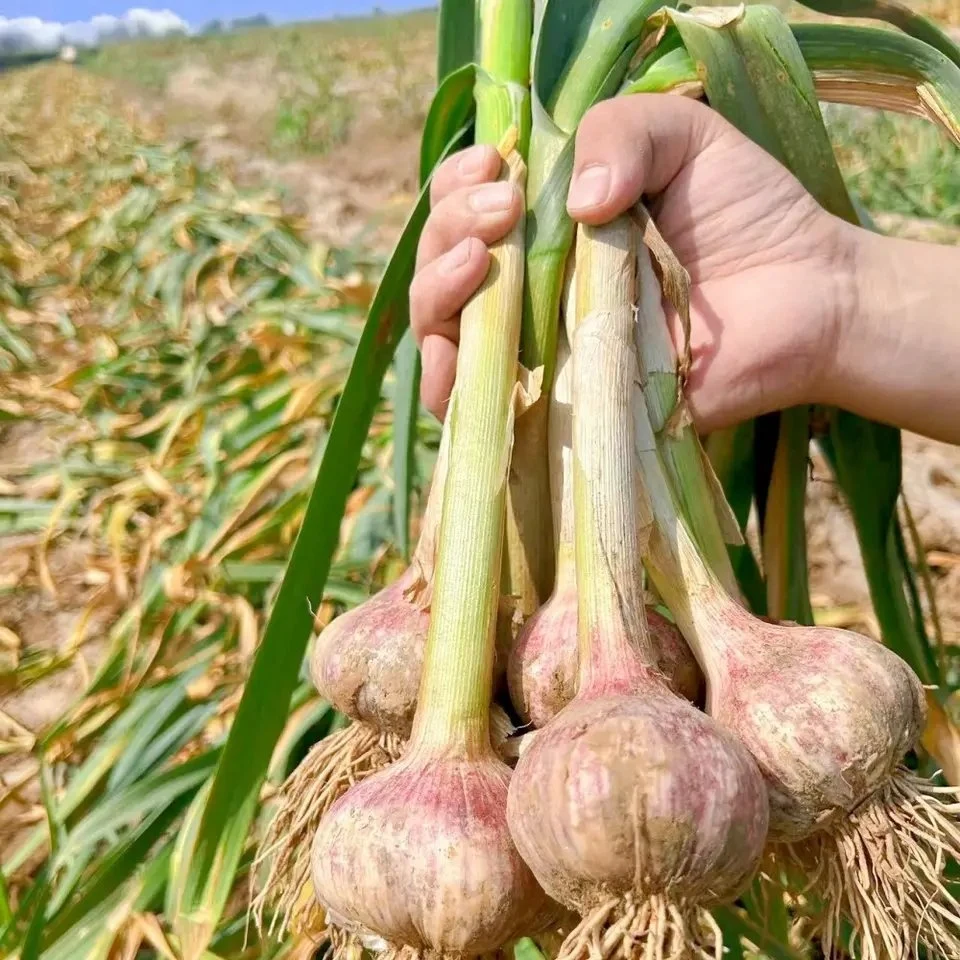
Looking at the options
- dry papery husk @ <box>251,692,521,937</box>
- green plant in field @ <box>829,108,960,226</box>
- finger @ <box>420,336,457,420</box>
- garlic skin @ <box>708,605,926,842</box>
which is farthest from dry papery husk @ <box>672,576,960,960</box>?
green plant in field @ <box>829,108,960,226</box>

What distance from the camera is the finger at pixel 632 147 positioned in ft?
2.11

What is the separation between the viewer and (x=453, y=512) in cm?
59

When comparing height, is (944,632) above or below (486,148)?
below

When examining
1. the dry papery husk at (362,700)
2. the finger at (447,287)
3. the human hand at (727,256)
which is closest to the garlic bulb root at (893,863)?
the dry papery husk at (362,700)

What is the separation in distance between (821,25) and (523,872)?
2.32 feet

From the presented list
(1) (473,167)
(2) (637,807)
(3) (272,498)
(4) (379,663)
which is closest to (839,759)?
(2) (637,807)

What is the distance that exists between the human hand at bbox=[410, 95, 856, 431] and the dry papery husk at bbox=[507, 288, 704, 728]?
128 millimetres

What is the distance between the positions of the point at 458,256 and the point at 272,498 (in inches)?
39.0

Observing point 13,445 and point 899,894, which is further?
point 13,445

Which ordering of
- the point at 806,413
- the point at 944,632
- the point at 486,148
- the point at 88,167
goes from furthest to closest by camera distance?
the point at 88,167 → the point at 944,632 → the point at 806,413 → the point at 486,148

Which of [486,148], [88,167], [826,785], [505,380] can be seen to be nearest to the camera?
[826,785]

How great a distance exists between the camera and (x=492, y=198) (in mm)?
688

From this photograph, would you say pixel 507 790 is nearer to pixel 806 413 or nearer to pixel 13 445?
pixel 806 413

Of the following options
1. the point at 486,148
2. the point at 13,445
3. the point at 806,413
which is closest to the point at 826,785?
the point at 806,413
